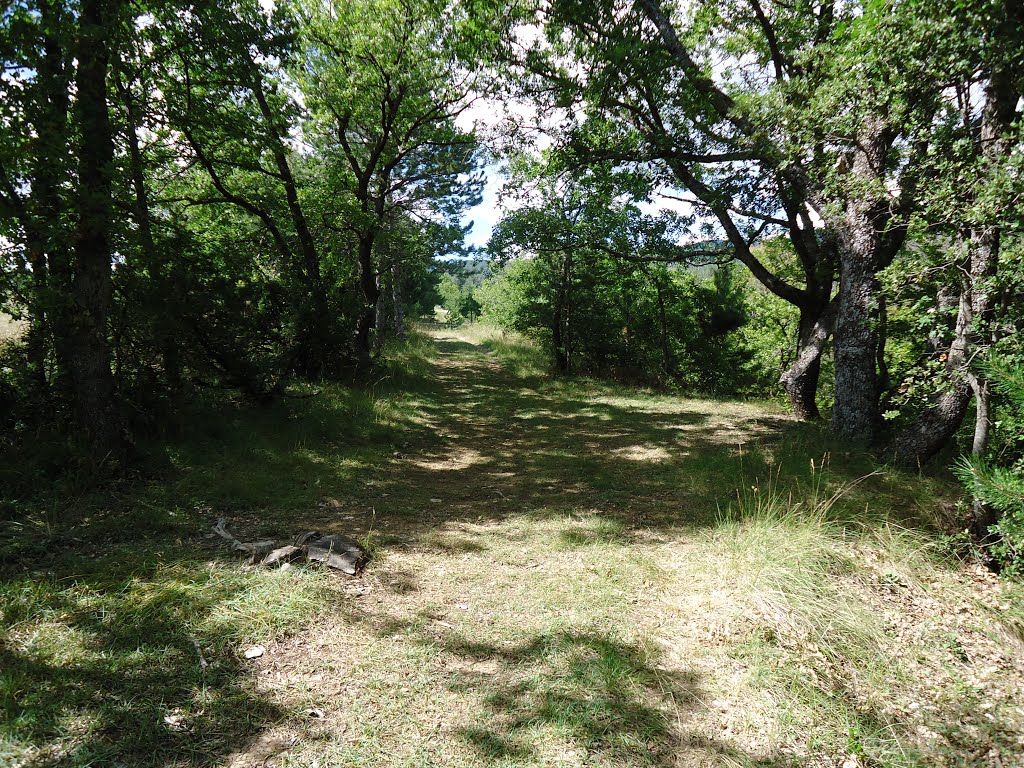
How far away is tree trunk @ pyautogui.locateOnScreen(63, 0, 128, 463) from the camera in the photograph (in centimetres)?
454

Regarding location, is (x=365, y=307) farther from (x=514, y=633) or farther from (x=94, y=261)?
(x=514, y=633)

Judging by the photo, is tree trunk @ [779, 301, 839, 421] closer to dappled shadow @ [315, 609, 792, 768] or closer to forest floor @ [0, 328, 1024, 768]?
forest floor @ [0, 328, 1024, 768]

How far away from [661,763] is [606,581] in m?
1.46

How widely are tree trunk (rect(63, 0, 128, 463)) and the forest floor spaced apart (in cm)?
74

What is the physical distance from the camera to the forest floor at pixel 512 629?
7.30ft

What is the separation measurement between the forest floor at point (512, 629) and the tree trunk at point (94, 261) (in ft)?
2.42

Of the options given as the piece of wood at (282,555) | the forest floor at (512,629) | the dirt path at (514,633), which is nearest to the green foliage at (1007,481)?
the forest floor at (512,629)

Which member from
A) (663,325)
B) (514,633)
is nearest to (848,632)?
(514,633)

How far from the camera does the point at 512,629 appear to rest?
3.07m

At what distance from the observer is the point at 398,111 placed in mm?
11875

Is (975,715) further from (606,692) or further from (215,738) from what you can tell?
(215,738)

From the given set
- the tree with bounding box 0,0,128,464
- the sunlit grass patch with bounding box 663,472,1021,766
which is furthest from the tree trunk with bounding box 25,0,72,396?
the sunlit grass patch with bounding box 663,472,1021,766

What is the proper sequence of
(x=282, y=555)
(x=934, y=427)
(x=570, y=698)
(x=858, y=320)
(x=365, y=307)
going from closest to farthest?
(x=570, y=698) < (x=282, y=555) < (x=934, y=427) < (x=858, y=320) < (x=365, y=307)

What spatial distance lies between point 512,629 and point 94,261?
5258 millimetres
